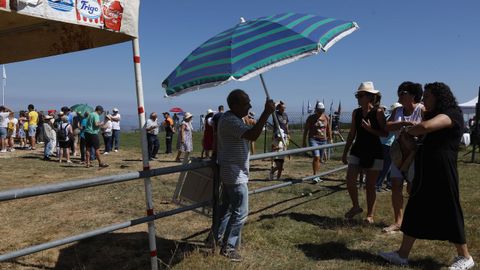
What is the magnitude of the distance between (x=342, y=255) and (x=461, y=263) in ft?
3.82

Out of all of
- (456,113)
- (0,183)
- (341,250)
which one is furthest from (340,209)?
(0,183)

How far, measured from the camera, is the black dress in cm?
404

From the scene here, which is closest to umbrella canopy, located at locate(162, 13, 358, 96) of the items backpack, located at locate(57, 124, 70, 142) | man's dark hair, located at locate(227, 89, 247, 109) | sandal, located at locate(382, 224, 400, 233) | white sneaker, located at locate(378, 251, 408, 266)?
man's dark hair, located at locate(227, 89, 247, 109)

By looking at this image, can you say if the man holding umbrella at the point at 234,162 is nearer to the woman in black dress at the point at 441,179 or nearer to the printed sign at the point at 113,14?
the printed sign at the point at 113,14

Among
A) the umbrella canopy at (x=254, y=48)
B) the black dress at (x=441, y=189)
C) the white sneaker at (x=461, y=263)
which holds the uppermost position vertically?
the umbrella canopy at (x=254, y=48)

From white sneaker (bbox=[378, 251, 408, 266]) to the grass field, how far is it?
0.08 meters

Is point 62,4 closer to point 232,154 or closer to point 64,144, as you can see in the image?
point 232,154

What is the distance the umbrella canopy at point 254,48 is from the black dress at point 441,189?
1.37m

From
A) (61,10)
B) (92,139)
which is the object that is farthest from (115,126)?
(61,10)

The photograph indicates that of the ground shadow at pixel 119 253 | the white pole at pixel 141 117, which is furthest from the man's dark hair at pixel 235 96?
the ground shadow at pixel 119 253

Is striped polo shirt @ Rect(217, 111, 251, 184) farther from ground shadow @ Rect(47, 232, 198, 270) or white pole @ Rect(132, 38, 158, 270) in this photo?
ground shadow @ Rect(47, 232, 198, 270)

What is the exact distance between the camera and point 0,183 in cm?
1002

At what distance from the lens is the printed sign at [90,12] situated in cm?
305

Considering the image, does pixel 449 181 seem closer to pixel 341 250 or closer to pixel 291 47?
pixel 341 250
